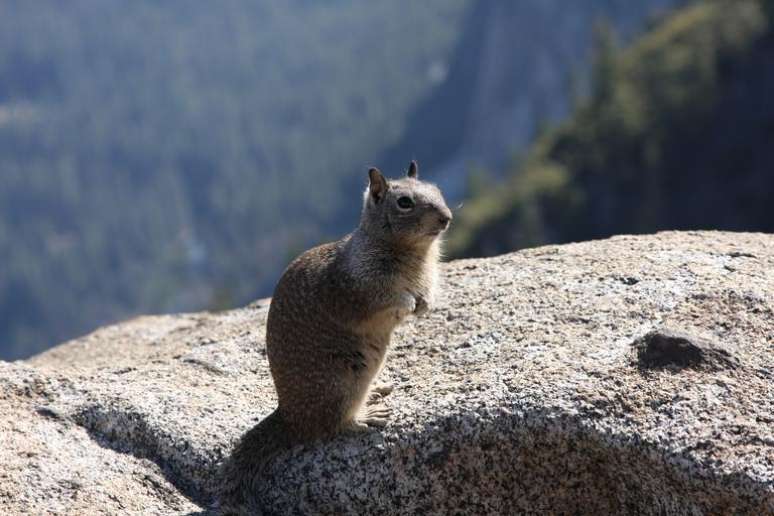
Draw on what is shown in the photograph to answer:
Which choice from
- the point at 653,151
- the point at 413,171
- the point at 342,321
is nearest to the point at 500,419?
the point at 342,321

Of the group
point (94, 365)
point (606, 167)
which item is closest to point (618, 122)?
point (606, 167)

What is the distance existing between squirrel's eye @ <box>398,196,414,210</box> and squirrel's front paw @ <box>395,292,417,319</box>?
2.35 feet

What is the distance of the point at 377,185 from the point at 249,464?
251 cm

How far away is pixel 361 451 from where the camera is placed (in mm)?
7910

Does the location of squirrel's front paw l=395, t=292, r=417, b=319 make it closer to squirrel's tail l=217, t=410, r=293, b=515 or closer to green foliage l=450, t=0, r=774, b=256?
squirrel's tail l=217, t=410, r=293, b=515

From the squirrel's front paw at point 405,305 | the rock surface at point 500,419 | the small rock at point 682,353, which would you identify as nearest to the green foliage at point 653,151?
Result: the rock surface at point 500,419

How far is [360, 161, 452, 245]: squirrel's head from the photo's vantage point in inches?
330

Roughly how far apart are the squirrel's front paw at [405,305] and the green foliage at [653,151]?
67892 millimetres

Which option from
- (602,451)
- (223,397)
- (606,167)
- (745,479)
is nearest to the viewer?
(745,479)

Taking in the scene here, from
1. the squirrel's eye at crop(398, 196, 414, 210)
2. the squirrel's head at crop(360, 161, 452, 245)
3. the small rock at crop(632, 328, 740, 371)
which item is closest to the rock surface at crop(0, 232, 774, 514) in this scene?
the small rock at crop(632, 328, 740, 371)

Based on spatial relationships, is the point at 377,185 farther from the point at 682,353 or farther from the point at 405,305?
the point at 682,353

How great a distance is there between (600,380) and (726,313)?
147 centimetres

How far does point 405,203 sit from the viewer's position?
8.41 metres

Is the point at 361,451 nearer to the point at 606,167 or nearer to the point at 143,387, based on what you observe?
the point at 143,387
